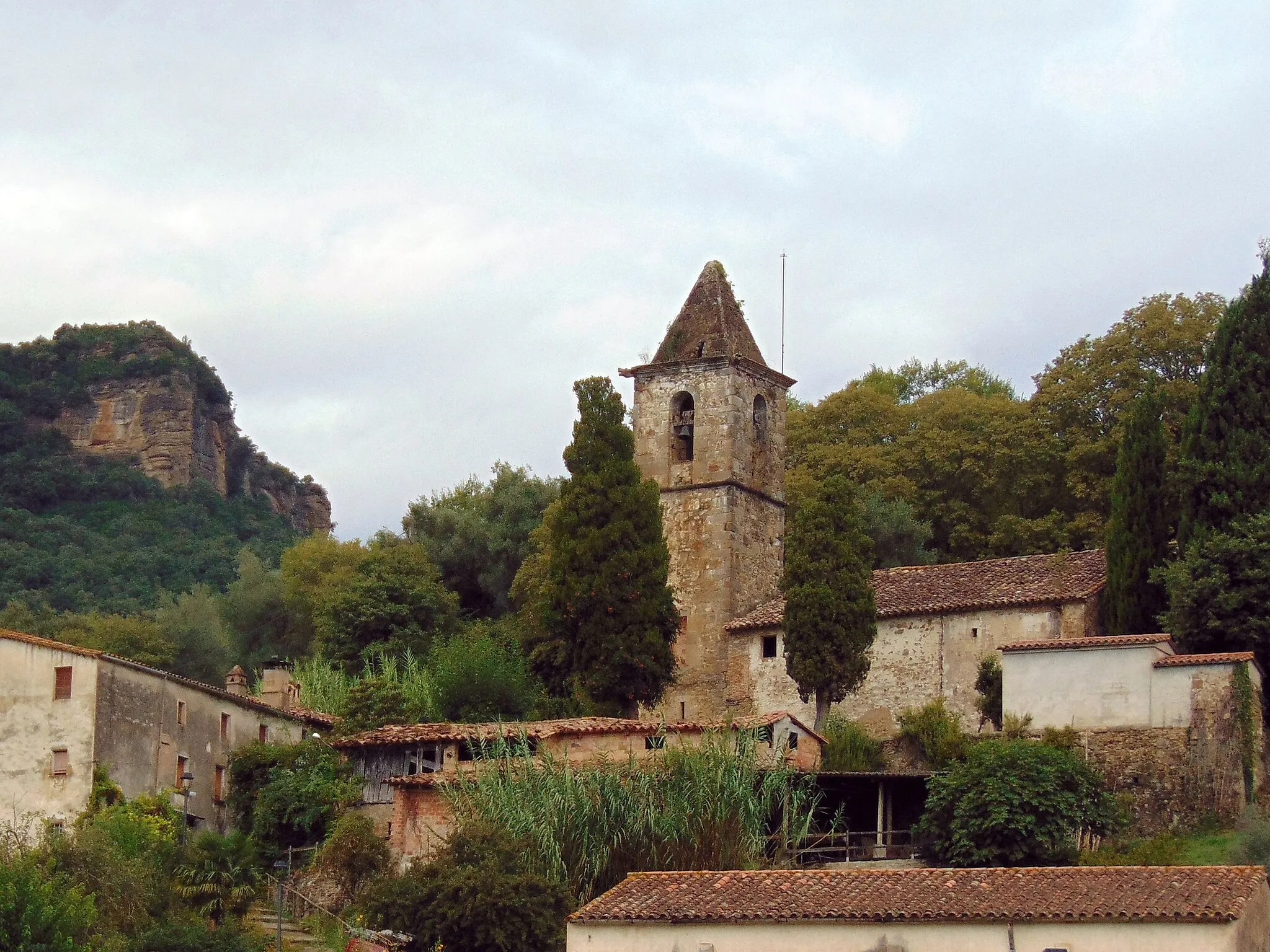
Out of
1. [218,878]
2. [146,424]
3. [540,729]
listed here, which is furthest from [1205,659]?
[146,424]

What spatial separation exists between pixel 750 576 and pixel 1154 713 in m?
12.4

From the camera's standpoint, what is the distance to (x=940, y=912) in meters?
27.7

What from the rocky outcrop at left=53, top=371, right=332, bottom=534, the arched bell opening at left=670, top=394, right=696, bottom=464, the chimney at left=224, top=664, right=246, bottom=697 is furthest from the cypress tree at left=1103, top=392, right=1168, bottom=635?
the rocky outcrop at left=53, top=371, right=332, bottom=534

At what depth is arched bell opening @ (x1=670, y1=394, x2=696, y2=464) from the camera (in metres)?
49.4

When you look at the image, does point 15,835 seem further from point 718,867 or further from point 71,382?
point 71,382

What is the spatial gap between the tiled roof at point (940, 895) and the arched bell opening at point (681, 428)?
63.9 ft

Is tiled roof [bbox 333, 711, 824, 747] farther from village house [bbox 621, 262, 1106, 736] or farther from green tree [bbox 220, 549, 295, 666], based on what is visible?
green tree [bbox 220, 549, 295, 666]

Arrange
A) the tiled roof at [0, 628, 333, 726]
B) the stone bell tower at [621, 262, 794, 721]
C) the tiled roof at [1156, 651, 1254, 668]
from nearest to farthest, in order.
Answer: the tiled roof at [1156, 651, 1254, 668], the tiled roof at [0, 628, 333, 726], the stone bell tower at [621, 262, 794, 721]

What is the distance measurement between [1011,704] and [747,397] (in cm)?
1267

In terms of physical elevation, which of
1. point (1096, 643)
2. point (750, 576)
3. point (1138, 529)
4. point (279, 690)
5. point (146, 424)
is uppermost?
point (146, 424)

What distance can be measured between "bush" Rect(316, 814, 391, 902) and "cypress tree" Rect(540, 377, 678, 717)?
7163 mm

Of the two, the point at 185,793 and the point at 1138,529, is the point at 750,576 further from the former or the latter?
the point at 185,793

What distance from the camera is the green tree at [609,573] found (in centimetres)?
4341

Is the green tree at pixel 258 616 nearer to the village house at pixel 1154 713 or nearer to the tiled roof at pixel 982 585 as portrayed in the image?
the tiled roof at pixel 982 585
